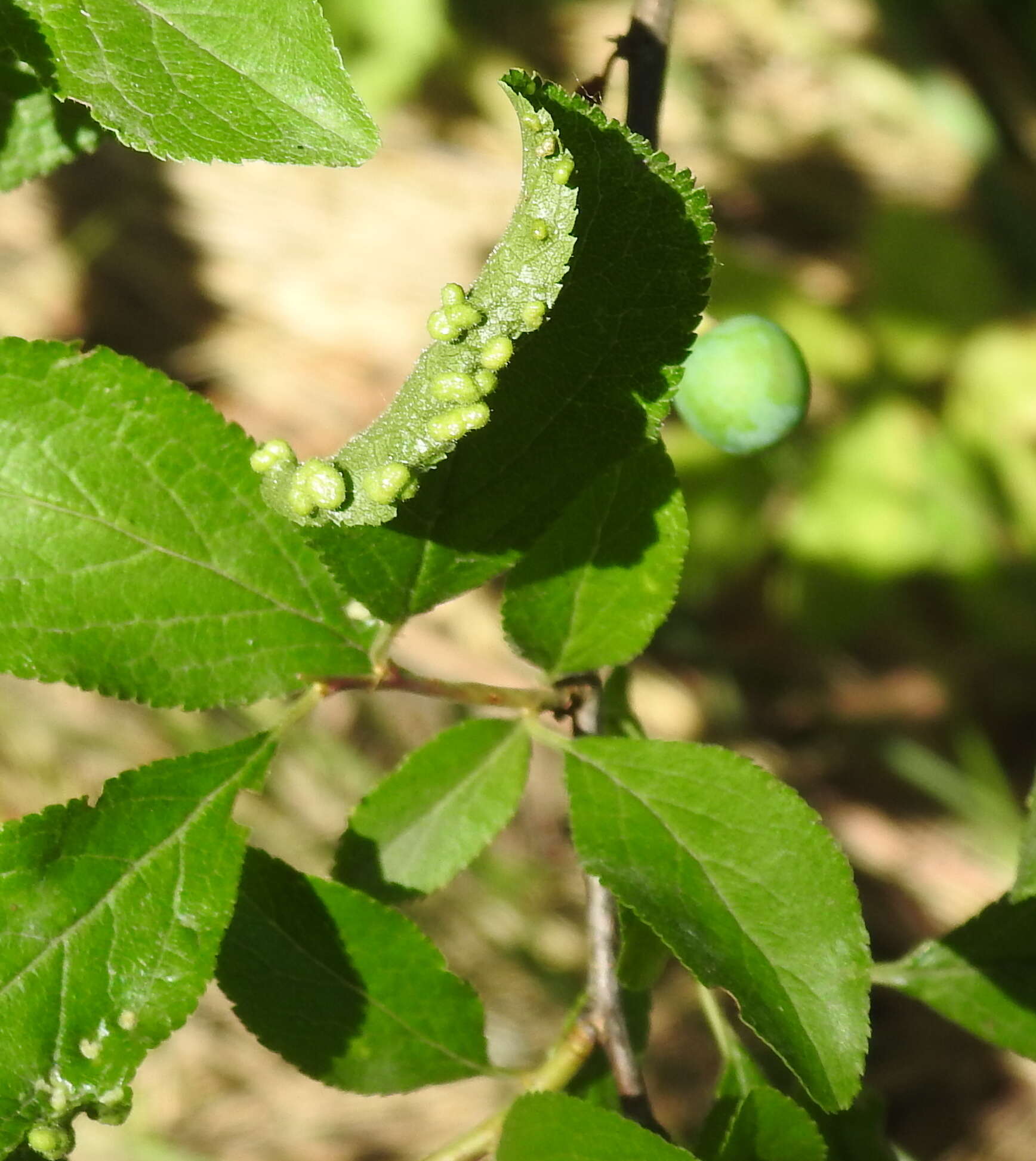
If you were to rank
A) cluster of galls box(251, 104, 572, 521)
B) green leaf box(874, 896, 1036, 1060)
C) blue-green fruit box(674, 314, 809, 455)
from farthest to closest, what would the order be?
blue-green fruit box(674, 314, 809, 455)
green leaf box(874, 896, 1036, 1060)
cluster of galls box(251, 104, 572, 521)

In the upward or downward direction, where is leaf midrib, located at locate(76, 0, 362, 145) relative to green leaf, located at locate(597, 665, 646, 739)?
upward

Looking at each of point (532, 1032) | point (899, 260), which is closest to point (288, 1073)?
point (532, 1032)

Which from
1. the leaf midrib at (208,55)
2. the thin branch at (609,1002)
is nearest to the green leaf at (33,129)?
the leaf midrib at (208,55)

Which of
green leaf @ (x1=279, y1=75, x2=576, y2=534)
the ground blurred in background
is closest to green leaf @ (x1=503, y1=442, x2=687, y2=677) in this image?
green leaf @ (x1=279, y1=75, x2=576, y2=534)

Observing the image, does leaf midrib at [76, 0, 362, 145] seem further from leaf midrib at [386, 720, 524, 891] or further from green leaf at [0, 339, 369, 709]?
leaf midrib at [386, 720, 524, 891]

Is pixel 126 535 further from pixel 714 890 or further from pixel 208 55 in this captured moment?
pixel 714 890

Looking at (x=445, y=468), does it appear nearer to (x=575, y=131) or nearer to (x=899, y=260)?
(x=575, y=131)

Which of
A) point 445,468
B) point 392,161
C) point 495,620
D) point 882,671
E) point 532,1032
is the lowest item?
point 532,1032
